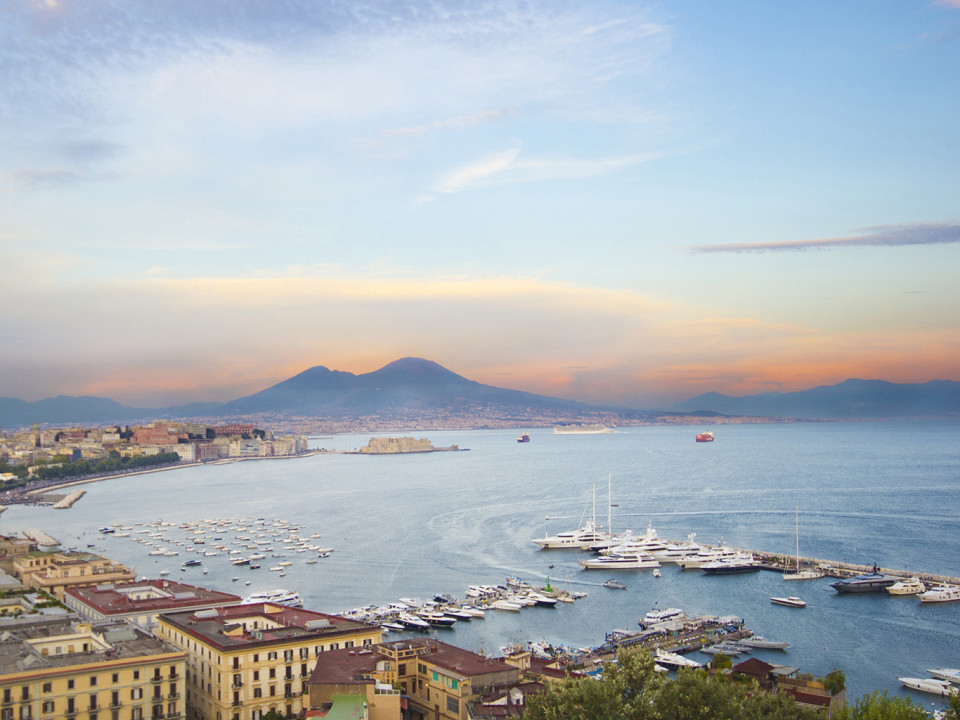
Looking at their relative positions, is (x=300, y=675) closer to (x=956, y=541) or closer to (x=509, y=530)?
(x=509, y=530)

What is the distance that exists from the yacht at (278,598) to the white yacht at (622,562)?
11.8 m

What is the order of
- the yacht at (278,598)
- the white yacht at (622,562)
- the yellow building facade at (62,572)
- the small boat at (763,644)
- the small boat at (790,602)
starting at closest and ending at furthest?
the small boat at (763,644), the yellow building facade at (62,572), the yacht at (278,598), the small boat at (790,602), the white yacht at (622,562)

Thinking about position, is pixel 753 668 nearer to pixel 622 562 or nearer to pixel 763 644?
pixel 763 644

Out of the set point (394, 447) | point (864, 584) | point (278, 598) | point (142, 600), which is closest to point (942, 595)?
point (864, 584)

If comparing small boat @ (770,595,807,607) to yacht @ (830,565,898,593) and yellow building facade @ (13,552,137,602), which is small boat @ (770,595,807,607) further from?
yellow building facade @ (13,552,137,602)

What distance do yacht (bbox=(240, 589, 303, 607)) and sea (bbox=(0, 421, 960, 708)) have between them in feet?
1.68

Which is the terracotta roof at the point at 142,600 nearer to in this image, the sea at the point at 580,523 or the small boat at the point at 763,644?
the sea at the point at 580,523

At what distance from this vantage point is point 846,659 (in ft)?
68.0

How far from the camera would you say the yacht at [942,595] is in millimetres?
26692

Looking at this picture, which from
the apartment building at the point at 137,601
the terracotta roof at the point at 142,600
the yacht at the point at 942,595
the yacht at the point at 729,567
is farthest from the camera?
the yacht at the point at 729,567

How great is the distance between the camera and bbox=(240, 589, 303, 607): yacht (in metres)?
25.9

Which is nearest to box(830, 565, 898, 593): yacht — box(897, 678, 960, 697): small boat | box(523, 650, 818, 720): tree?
box(897, 678, 960, 697): small boat

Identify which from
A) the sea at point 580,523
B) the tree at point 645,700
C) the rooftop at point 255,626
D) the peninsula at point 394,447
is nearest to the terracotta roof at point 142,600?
the rooftop at point 255,626

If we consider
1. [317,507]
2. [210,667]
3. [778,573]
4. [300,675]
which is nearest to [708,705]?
[300,675]
